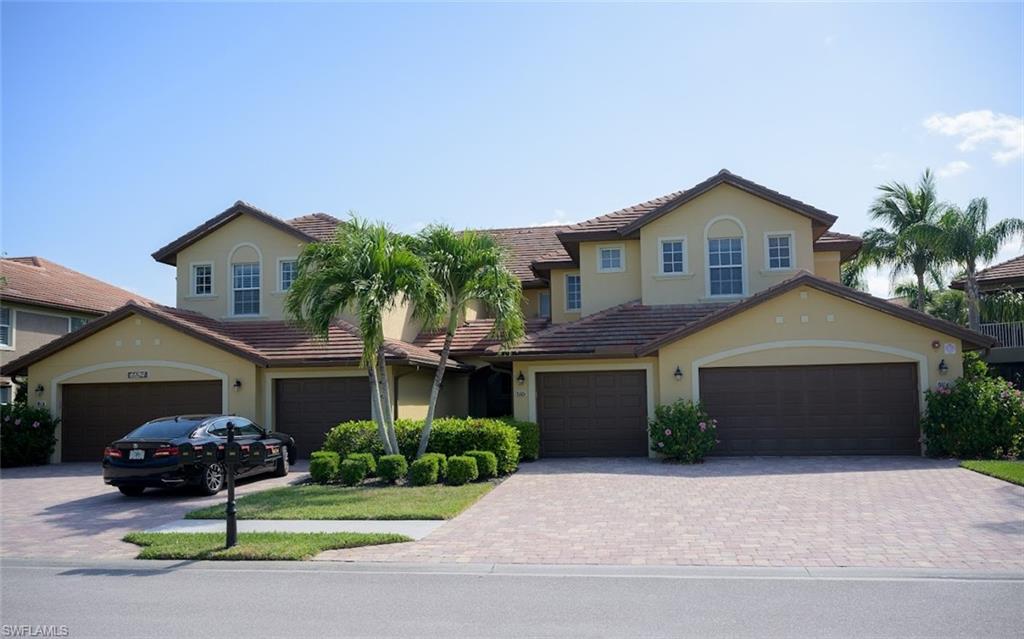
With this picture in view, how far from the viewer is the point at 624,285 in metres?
23.3

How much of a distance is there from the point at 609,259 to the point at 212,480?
42.8 feet

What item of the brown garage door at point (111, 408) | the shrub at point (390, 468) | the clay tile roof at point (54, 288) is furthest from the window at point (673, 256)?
the clay tile roof at point (54, 288)

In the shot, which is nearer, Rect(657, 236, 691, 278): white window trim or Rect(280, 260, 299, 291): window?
Rect(657, 236, 691, 278): white window trim

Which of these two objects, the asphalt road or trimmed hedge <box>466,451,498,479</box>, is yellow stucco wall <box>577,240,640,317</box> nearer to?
trimmed hedge <box>466,451,498,479</box>

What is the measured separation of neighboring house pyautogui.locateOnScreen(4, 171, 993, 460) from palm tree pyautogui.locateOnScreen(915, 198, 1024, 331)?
224 inches

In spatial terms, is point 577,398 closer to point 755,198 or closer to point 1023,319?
point 755,198

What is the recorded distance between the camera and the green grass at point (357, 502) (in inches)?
473

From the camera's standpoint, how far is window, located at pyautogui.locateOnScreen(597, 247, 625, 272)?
76.8 ft

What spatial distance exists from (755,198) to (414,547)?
51.7 feet

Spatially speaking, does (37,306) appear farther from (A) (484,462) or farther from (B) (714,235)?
(B) (714,235)

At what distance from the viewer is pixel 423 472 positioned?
15.2 meters

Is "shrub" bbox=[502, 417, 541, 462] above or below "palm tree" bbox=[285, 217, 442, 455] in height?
below

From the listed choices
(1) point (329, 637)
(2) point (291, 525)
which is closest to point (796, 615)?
(1) point (329, 637)

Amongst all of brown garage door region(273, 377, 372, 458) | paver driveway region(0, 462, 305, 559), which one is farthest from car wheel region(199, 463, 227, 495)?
brown garage door region(273, 377, 372, 458)
